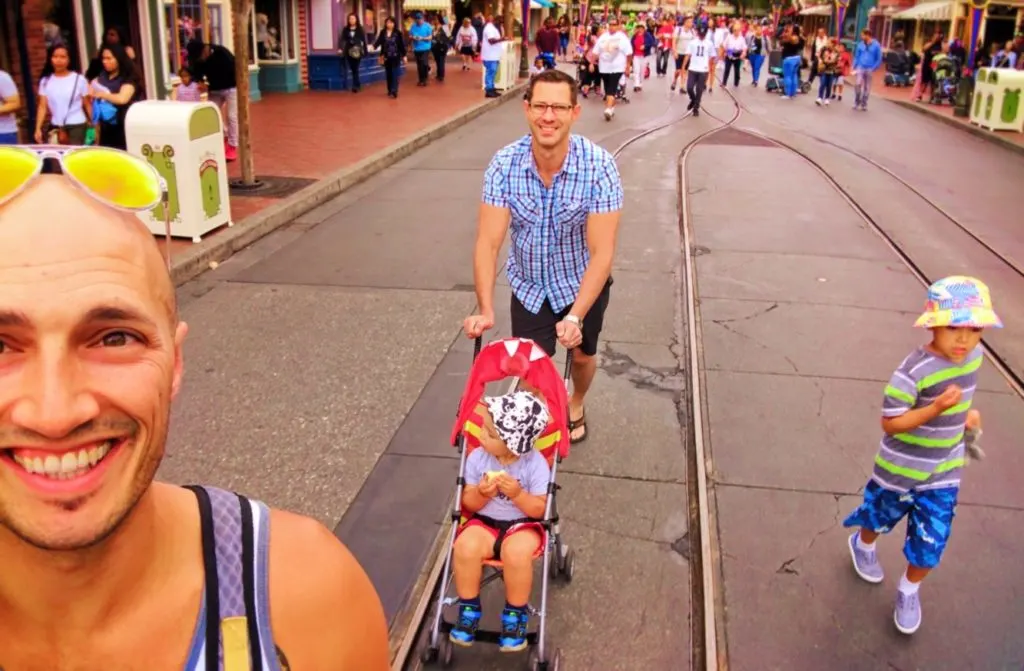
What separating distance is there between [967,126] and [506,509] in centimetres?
1916

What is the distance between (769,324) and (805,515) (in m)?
2.81

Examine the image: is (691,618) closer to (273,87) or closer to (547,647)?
(547,647)

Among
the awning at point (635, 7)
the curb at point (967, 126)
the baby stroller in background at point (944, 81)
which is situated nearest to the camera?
the curb at point (967, 126)

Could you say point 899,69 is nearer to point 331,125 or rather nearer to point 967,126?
point 967,126

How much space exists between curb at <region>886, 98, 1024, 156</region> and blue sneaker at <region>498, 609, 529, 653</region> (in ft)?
53.0

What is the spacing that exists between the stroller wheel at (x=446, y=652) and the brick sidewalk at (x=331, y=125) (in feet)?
18.6

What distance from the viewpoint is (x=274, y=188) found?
10.7m

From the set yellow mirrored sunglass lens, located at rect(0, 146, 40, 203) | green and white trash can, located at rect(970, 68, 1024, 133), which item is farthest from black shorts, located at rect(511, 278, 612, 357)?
green and white trash can, located at rect(970, 68, 1024, 133)

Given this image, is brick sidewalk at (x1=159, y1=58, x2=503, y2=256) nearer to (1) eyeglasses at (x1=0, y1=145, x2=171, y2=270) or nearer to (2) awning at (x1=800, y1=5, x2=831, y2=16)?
(1) eyeglasses at (x1=0, y1=145, x2=171, y2=270)

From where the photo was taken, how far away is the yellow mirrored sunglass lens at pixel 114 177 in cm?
116

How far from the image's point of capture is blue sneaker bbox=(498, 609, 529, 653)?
314 centimetres

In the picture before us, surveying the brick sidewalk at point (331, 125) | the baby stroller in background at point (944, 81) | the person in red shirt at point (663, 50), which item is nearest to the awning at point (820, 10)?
the person in red shirt at point (663, 50)

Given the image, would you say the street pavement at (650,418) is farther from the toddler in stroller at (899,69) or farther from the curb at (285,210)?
the toddler in stroller at (899,69)

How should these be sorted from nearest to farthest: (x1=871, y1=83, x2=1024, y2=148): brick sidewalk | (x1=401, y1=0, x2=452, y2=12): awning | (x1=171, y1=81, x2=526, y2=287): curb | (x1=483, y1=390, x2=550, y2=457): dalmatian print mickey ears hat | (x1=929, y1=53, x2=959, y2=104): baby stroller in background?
(x1=483, y1=390, x2=550, y2=457): dalmatian print mickey ears hat, (x1=171, y1=81, x2=526, y2=287): curb, (x1=871, y1=83, x2=1024, y2=148): brick sidewalk, (x1=929, y1=53, x2=959, y2=104): baby stroller in background, (x1=401, y1=0, x2=452, y2=12): awning
